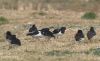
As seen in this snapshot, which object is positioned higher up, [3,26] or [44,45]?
[44,45]

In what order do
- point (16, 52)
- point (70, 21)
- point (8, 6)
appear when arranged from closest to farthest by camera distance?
point (16, 52)
point (70, 21)
point (8, 6)

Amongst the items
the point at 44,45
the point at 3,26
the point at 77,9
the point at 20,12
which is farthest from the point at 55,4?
the point at 44,45

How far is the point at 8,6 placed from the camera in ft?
139

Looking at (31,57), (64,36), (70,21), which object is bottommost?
(70,21)

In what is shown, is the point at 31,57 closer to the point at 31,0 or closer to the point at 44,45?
the point at 44,45

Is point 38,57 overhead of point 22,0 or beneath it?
overhead

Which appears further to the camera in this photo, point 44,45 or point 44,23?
point 44,23

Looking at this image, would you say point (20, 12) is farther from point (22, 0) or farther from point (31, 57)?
point (31, 57)

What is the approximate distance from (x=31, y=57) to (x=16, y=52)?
1.55 meters

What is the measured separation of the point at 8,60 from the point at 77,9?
1118 inches

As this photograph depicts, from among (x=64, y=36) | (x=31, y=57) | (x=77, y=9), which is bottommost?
(x=77, y=9)

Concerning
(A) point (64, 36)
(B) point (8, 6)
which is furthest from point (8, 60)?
(B) point (8, 6)

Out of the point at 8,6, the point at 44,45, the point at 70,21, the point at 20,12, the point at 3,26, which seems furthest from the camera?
the point at 8,6

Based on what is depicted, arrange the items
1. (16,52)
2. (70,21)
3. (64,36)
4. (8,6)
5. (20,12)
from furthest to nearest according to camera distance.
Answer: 1. (8,6)
2. (20,12)
3. (70,21)
4. (64,36)
5. (16,52)
